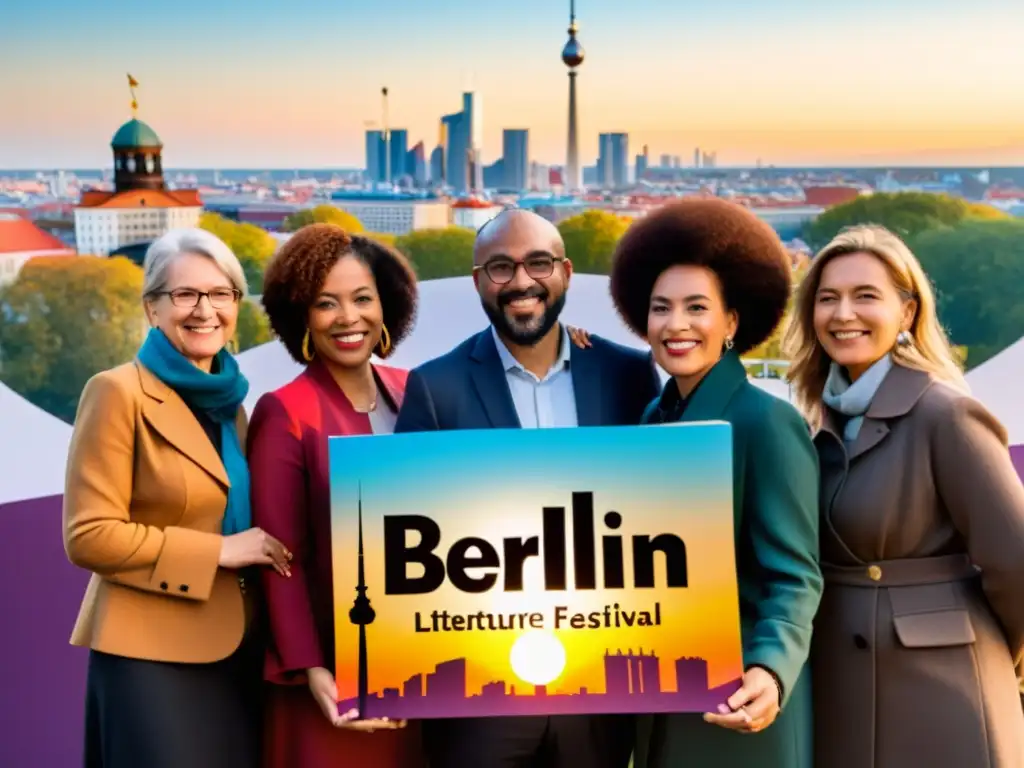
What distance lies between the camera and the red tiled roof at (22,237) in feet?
19.2

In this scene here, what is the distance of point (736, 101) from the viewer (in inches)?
284

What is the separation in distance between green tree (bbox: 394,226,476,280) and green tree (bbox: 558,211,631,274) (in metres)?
0.64

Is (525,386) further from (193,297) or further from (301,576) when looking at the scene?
(193,297)

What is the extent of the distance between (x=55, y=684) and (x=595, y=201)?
3376mm

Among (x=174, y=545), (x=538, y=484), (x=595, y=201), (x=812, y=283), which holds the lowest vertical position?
(x=174, y=545)

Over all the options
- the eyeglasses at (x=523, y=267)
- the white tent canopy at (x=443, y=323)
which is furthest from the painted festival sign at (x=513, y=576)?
the white tent canopy at (x=443, y=323)

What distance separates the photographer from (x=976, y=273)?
21.1 ft

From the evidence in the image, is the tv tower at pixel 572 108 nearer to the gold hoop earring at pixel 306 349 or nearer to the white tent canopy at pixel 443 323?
the white tent canopy at pixel 443 323

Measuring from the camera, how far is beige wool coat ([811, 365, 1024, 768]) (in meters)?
2.20

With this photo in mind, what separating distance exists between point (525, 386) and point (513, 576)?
519 mm

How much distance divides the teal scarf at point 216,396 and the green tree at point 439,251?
2761 millimetres

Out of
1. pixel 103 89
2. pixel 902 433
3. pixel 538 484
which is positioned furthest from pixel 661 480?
pixel 103 89

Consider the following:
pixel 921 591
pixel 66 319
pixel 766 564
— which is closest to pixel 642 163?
pixel 66 319

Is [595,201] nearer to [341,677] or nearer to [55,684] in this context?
[55,684]
